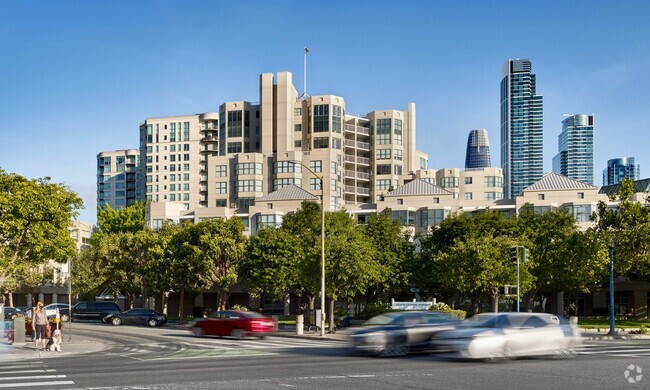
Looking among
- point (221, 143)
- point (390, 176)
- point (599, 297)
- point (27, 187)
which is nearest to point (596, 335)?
point (27, 187)

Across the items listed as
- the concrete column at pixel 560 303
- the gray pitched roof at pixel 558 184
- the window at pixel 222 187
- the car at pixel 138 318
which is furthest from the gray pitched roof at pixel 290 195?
the concrete column at pixel 560 303

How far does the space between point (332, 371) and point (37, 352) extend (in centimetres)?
1597

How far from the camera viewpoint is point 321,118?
428ft

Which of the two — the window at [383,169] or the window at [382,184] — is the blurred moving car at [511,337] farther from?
the window at [383,169]

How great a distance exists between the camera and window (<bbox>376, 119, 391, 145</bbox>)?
13888cm

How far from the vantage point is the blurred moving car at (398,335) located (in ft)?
79.6

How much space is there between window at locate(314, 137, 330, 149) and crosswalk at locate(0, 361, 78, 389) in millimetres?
107171

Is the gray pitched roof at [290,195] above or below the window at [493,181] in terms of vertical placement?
below

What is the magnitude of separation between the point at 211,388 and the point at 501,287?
43.2 meters

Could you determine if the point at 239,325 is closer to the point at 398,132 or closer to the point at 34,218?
the point at 34,218

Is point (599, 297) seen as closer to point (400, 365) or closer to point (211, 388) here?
point (400, 365)

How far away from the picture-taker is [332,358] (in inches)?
944

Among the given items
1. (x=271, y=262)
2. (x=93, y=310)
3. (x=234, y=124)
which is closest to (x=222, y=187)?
(x=234, y=124)

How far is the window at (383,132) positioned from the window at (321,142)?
13.2 metres
